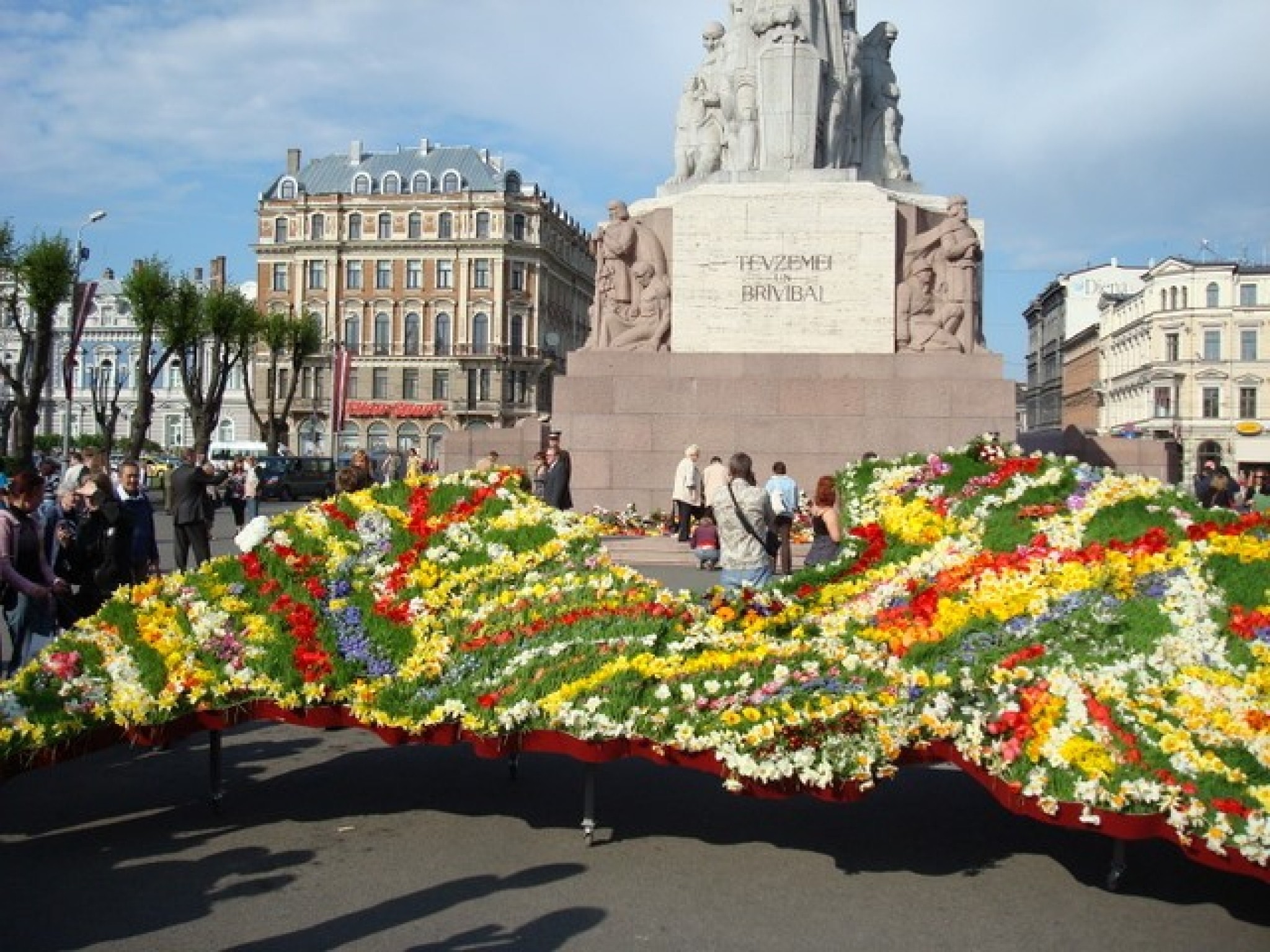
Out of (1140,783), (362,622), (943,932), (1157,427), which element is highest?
(1157,427)

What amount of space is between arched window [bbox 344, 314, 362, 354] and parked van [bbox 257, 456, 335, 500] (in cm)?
4462

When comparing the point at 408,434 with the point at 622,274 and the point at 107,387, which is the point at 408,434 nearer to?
the point at 107,387

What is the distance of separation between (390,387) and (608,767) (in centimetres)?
8407

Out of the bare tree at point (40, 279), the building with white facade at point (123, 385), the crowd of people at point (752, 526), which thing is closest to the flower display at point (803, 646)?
the crowd of people at point (752, 526)

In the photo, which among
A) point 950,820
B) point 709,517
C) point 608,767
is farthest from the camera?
point 709,517

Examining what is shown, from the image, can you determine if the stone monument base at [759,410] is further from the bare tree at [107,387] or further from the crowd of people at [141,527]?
the bare tree at [107,387]

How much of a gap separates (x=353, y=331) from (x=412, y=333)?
408 cm

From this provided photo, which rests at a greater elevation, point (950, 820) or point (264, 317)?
point (264, 317)

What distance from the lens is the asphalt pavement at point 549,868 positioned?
16.4 feet

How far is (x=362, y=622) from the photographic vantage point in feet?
20.2

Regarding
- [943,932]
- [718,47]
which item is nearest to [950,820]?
[943,932]

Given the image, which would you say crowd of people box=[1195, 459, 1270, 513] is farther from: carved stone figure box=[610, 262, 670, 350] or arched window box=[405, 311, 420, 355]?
arched window box=[405, 311, 420, 355]

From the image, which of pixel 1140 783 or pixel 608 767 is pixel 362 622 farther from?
pixel 1140 783

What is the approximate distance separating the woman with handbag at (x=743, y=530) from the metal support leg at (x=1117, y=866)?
4660 millimetres
